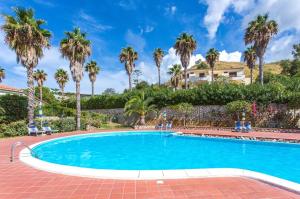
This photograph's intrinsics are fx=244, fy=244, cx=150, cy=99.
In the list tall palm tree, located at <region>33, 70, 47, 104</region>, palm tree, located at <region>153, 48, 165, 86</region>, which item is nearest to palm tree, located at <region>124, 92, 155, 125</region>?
palm tree, located at <region>153, 48, 165, 86</region>

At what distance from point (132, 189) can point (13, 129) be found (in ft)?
55.5

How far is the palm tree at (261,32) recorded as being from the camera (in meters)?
27.3

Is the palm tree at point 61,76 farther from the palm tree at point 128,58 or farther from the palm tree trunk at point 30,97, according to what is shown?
the palm tree trunk at point 30,97

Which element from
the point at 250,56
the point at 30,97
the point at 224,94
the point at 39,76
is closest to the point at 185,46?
the point at 224,94

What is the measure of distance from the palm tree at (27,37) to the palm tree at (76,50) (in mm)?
2902

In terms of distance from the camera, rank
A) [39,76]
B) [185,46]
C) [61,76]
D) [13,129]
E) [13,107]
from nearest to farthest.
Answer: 1. [13,129]
2. [13,107]
3. [185,46]
4. [39,76]
5. [61,76]

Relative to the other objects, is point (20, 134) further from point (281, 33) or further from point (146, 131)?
point (281, 33)

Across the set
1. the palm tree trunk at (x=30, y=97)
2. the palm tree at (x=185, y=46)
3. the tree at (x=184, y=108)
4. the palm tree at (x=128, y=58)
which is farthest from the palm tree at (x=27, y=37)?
the palm tree at (x=128, y=58)

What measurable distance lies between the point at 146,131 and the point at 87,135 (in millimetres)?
5722

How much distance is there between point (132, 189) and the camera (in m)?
5.75

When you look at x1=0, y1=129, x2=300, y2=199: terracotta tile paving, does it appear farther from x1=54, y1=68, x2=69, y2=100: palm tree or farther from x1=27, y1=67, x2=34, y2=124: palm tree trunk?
x1=54, y1=68, x2=69, y2=100: palm tree

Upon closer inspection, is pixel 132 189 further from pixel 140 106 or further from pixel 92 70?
pixel 92 70

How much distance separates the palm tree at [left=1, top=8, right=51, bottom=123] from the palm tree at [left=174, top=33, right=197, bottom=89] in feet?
61.0

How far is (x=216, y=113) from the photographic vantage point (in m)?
25.3
